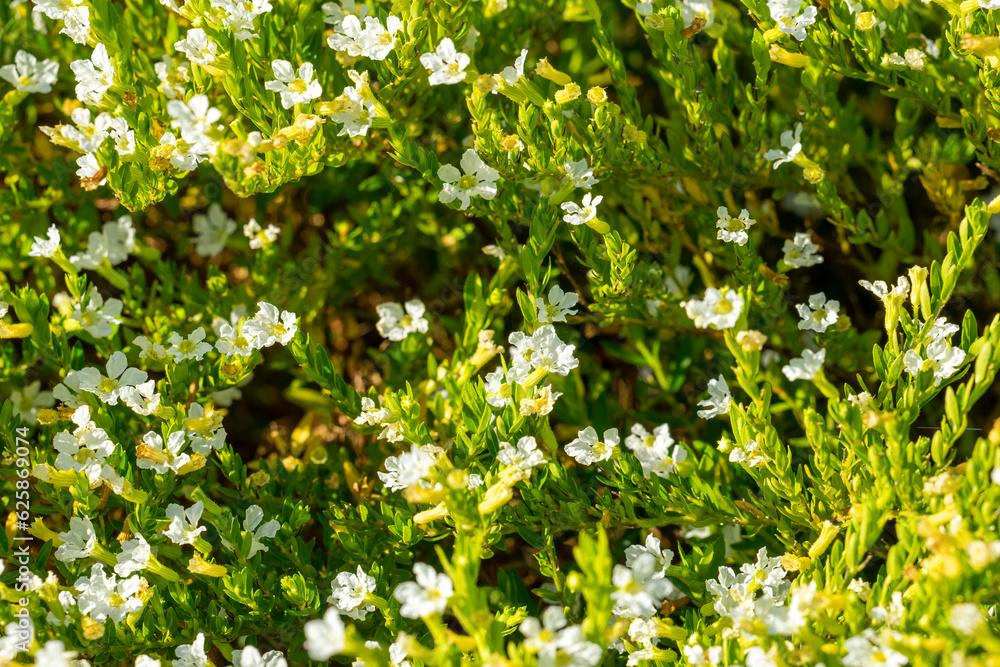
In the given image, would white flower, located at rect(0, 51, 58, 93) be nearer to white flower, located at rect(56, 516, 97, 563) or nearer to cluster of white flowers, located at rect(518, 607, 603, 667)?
white flower, located at rect(56, 516, 97, 563)

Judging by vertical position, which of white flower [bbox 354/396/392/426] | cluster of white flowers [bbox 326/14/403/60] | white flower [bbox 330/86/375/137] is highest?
cluster of white flowers [bbox 326/14/403/60]

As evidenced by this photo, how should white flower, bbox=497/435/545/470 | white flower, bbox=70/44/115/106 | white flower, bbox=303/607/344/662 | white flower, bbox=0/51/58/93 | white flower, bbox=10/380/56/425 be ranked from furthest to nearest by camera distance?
1. white flower, bbox=10/380/56/425
2. white flower, bbox=0/51/58/93
3. white flower, bbox=70/44/115/106
4. white flower, bbox=497/435/545/470
5. white flower, bbox=303/607/344/662

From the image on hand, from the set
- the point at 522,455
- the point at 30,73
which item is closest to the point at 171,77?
the point at 30,73

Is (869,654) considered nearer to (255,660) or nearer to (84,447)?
(255,660)

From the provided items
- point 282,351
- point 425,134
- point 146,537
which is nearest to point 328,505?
point 146,537

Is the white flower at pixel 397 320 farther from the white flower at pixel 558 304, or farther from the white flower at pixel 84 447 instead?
the white flower at pixel 84 447

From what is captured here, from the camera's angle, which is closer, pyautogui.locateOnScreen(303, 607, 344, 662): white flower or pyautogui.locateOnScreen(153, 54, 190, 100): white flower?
pyautogui.locateOnScreen(303, 607, 344, 662): white flower

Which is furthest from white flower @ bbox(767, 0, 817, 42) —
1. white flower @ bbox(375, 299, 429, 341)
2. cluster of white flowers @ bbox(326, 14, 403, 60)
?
white flower @ bbox(375, 299, 429, 341)
